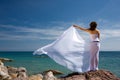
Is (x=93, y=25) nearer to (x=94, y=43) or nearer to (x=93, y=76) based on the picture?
(x=94, y=43)

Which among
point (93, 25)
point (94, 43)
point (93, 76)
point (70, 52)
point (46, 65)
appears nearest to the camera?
point (93, 76)

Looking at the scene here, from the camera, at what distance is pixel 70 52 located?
41.6 ft

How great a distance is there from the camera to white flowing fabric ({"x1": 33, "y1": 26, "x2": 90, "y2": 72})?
41.1ft

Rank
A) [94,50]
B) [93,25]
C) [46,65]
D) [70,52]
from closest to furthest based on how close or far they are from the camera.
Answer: [93,25] → [94,50] → [70,52] → [46,65]

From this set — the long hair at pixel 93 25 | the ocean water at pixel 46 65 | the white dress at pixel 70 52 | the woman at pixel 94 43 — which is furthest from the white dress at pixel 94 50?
the ocean water at pixel 46 65

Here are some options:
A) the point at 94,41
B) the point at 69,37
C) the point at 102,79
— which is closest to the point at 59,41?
the point at 69,37

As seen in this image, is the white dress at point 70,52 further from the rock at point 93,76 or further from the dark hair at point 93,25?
the dark hair at point 93,25

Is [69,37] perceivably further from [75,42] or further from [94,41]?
[94,41]

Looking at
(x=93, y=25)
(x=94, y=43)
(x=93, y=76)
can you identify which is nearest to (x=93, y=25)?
(x=93, y=25)

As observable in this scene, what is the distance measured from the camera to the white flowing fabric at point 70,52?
12531mm

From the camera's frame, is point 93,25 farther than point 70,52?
No

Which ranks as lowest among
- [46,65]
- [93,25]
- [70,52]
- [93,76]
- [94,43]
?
[46,65]

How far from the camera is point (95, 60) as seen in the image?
12516 mm

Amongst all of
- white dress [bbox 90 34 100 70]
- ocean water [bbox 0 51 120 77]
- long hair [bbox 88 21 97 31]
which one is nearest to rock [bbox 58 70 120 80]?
white dress [bbox 90 34 100 70]
